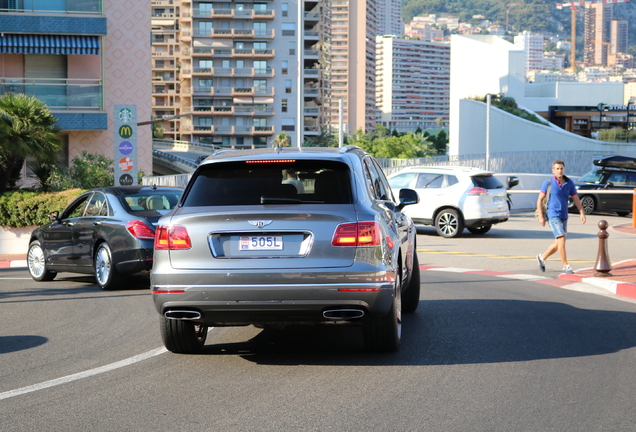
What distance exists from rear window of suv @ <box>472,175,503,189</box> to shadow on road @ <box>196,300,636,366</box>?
12.1 meters

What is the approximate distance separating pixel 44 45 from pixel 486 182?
22.0 m

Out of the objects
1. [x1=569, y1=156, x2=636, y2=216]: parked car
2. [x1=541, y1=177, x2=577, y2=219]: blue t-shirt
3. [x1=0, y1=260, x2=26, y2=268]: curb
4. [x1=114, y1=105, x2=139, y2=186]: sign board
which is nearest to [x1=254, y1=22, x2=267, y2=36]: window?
[x1=569, y1=156, x2=636, y2=216]: parked car

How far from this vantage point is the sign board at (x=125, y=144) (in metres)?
19.4

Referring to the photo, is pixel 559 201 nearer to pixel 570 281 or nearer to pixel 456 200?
pixel 570 281

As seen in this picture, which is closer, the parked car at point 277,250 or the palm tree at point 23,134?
the parked car at point 277,250

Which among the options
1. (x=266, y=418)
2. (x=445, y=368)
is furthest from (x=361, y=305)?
(x=266, y=418)

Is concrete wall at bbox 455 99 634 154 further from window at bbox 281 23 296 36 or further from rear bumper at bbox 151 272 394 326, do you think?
rear bumper at bbox 151 272 394 326

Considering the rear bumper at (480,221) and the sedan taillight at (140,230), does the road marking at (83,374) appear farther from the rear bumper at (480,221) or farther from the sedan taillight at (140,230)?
the rear bumper at (480,221)

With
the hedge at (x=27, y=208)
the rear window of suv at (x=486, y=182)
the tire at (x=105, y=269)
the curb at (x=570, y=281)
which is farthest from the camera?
the rear window of suv at (x=486, y=182)

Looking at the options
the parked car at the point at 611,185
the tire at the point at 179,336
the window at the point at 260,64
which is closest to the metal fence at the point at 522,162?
the parked car at the point at 611,185

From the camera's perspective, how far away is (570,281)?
13.6 metres

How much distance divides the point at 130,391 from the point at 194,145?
276 feet

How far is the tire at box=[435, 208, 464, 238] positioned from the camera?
875 inches

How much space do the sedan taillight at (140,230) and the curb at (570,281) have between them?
526cm
